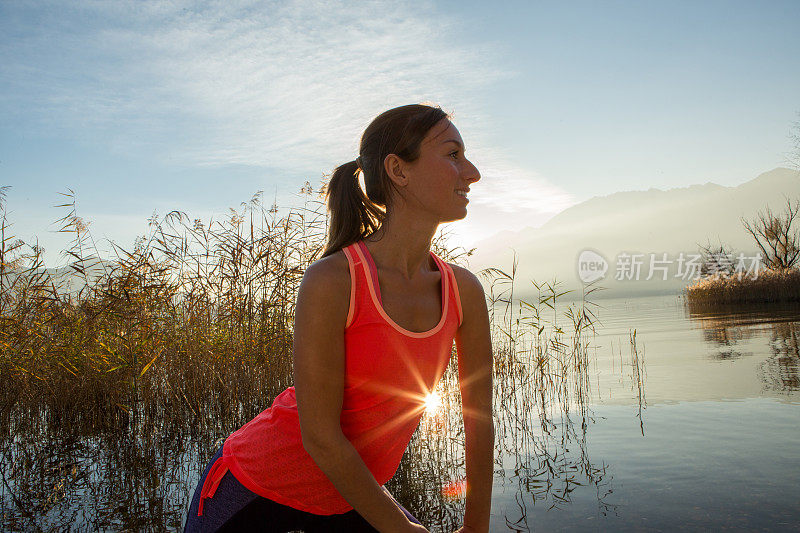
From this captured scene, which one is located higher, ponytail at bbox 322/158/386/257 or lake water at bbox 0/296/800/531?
ponytail at bbox 322/158/386/257

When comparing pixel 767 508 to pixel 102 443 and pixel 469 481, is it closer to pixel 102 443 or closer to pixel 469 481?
pixel 469 481

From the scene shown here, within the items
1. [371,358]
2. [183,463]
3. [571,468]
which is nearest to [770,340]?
[571,468]

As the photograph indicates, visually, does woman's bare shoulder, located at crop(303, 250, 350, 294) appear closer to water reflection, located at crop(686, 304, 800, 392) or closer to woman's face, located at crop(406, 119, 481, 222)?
woman's face, located at crop(406, 119, 481, 222)

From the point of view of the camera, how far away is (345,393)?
1.22 m

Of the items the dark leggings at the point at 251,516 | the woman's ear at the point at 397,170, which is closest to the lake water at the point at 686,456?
the dark leggings at the point at 251,516

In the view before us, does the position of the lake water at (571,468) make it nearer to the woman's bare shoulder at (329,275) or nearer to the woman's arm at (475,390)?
the woman's arm at (475,390)

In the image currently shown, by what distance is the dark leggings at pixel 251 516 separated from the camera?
1.26 m

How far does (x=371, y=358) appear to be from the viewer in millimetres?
1157

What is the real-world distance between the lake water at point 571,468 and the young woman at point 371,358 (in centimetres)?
226

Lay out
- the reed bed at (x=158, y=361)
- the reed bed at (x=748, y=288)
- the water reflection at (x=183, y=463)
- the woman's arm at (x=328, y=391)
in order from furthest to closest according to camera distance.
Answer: the reed bed at (x=748, y=288) → the reed bed at (x=158, y=361) → the water reflection at (x=183, y=463) → the woman's arm at (x=328, y=391)

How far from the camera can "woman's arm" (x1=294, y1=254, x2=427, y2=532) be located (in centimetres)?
110

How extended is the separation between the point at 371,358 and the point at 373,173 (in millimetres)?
527

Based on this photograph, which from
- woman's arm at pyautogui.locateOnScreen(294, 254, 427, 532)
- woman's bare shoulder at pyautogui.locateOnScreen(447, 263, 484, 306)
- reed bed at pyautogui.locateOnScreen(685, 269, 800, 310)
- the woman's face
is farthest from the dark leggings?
reed bed at pyautogui.locateOnScreen(685, 269, 800, 310)

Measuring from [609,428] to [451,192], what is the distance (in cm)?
493
